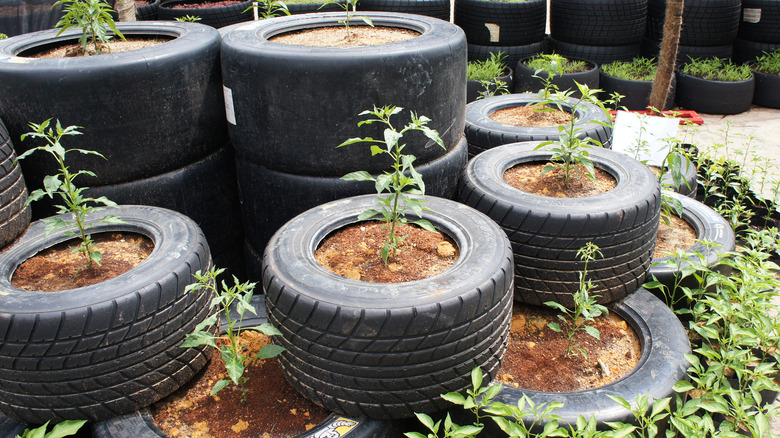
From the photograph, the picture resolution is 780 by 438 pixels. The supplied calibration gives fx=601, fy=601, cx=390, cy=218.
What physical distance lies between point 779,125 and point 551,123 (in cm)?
387

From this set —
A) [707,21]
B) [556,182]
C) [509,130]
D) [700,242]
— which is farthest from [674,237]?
[707,21]

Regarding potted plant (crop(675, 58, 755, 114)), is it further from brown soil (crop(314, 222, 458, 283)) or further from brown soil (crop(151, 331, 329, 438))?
brown soil (crop(151, 331, 329, 438))

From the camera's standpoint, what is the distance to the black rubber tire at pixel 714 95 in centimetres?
611

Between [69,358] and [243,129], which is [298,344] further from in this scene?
[243,129]

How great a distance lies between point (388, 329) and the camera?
5.58ft

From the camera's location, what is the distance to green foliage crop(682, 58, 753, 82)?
621 cm

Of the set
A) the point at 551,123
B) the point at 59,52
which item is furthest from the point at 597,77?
the point at 59,52

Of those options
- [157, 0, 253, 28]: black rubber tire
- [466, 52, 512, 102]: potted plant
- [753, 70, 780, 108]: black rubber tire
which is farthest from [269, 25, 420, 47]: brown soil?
[753, 70, 780, 108]: black rubber tire

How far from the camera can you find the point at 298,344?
1818 mm

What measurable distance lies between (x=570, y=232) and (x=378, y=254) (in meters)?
0.74

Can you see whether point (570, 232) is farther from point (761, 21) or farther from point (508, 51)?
point (761, 21)

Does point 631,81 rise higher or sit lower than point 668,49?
lower

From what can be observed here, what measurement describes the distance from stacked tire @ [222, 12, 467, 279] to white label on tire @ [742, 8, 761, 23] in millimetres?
5281

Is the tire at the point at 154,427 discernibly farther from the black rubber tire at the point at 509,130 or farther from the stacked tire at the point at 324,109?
the black rubber tire at the point at 509,130
